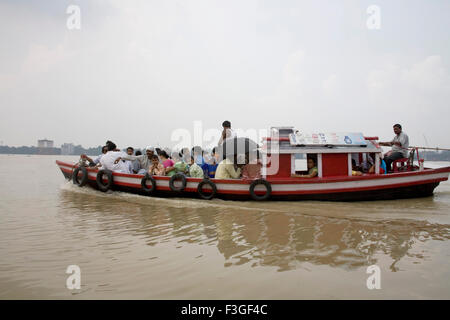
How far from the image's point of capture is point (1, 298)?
249 centimetres

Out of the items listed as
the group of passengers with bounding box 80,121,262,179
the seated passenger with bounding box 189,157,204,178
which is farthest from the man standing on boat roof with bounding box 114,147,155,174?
the seated passenger with bounding box 189,157,204,178

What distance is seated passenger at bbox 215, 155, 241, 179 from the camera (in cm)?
829

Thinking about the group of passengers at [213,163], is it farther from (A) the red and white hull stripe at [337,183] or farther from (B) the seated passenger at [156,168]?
(A) the red and white hull stripe at [337,183]

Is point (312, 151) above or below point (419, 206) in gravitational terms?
above

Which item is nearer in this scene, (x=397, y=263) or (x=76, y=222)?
(x=397, y=263)

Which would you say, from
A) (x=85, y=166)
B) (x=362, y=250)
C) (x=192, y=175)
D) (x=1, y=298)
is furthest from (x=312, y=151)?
(x=85, y=166)

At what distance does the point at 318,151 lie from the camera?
320 inches

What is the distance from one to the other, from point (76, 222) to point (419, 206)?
8.39 m

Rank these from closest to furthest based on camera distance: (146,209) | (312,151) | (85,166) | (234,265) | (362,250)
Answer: (234,265) → (362,250) → (146,209) → (312,151) → (85,166)

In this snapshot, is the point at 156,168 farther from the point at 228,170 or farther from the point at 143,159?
the point at 228,170

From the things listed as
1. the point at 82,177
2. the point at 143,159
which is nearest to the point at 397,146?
the point at 143,159

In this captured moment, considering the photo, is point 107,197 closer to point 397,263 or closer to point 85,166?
point 85,166

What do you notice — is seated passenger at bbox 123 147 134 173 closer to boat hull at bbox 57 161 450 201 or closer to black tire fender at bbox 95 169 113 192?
black tire fender at bbox 95 169 113 192

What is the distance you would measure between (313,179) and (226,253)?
5.11 m
